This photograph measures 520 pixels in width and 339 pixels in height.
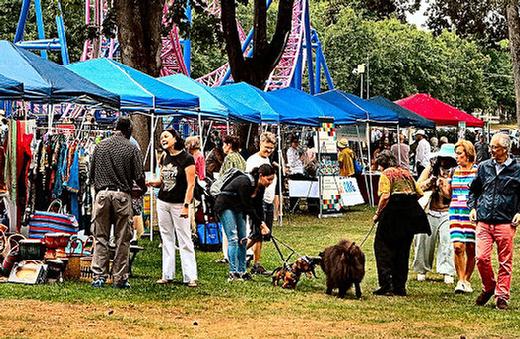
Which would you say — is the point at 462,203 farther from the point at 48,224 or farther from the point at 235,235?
the point at 48,224

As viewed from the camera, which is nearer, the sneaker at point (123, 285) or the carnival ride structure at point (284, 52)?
the sneaker at point (123, 285)

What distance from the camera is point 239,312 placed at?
1068 cm

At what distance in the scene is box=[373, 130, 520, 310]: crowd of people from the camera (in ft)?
36.4

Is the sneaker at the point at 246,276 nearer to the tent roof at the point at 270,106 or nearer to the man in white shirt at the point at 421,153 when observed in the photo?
the tent roof at the point at 270,106

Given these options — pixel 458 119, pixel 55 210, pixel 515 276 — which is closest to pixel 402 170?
pixel 515 276

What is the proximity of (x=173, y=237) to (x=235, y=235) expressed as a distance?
0.78 m

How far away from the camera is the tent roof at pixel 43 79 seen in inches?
513

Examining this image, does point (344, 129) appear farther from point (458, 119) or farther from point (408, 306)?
point (408, 306)

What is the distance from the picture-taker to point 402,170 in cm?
1241

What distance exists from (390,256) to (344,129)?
18.7m

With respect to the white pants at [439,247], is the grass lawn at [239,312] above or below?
below

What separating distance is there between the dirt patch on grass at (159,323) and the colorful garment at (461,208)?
226 centimetres

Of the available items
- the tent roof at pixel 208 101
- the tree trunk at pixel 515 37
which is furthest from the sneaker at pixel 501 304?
the tree trunk at pixel 515 37

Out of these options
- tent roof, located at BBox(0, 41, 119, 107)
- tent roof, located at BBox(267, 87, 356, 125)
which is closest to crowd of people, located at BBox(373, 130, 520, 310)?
tent roof, located at BBox(0, 41, 119, 107)
